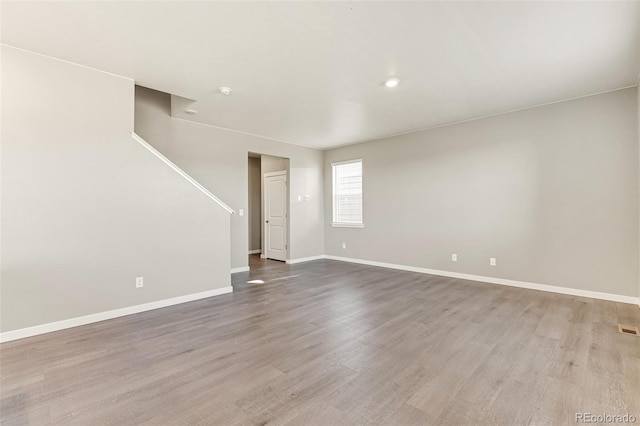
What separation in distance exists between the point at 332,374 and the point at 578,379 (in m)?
1.71

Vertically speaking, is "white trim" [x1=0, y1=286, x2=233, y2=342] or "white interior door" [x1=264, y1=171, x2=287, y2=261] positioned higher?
"white interior door" [x1=264, y1=171, x2=287, y2=261]

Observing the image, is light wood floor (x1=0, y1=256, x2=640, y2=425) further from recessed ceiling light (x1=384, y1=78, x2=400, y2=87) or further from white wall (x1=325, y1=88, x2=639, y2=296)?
recessed ceiling light (x1=384, y1=78, x2=400, y2=87)

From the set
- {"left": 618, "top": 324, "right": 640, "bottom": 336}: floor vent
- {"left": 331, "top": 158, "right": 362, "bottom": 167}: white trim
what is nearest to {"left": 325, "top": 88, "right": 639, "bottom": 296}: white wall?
{"left": 331, "top": 158, "right": 362, "bottom": 167}: white trim

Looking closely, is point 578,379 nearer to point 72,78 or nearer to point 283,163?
point 72,78

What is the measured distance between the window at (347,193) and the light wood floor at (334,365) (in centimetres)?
313

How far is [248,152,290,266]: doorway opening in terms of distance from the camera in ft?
21.9

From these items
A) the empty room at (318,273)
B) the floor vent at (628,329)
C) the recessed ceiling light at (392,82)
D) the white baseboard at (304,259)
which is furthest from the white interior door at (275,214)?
the floor vent at (628,329)

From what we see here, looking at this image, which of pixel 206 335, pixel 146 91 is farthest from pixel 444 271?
pixel 146 91

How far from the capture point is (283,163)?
676 centimetres

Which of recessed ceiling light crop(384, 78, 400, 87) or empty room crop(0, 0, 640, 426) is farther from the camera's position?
recessed ceiling light crop(384, 78, 400, 87)

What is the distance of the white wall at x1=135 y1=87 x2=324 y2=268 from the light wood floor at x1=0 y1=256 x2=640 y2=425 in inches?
93.0

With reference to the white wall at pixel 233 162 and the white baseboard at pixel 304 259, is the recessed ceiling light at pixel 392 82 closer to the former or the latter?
the white wall at pixel 233 162

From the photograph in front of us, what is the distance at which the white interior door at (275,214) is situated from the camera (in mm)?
6688

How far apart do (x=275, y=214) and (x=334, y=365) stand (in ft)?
16.4
